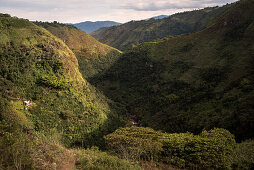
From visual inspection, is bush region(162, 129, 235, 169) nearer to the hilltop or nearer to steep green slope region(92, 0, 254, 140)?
steep green slope region(92, 0, 254, 140)

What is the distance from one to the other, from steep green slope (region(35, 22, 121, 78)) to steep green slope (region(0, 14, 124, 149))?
158ft

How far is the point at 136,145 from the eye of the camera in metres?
16.5

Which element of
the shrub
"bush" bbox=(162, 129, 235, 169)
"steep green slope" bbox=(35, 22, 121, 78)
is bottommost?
"bush" bbox=(162, 129, 235, 169)

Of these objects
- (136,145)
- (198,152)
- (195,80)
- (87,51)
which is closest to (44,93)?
(136,145)

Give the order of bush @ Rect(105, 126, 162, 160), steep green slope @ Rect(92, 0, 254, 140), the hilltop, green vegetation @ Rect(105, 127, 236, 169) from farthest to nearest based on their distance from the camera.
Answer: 1. steep green slope @ Rect(92, 0, 254, 140)
2. the hilltop
3. bush @ Rect(105, 126, 162, 160)
4. green vegetation @ Rect(105, 127, 236, 169)

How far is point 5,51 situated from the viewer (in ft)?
102

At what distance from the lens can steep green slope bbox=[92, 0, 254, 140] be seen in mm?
31491

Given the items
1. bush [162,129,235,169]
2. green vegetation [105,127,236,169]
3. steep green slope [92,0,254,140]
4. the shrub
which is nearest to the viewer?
bush [162,129,235,169]

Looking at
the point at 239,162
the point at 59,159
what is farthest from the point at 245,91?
the point at 59,159

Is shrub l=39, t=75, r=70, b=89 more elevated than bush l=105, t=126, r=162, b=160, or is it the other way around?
shrub l=39, t=75, r=70, b=89

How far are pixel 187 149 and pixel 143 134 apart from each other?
5.21 metres

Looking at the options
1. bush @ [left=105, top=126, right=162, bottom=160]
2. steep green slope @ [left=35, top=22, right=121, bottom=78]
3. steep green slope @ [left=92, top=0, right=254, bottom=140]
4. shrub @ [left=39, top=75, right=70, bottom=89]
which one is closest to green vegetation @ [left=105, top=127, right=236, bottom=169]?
bush @ [left=105, top=126, right=162, bottom=160]

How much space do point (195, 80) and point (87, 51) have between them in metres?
74.2

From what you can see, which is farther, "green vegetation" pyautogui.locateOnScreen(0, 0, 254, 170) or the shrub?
the shrub
